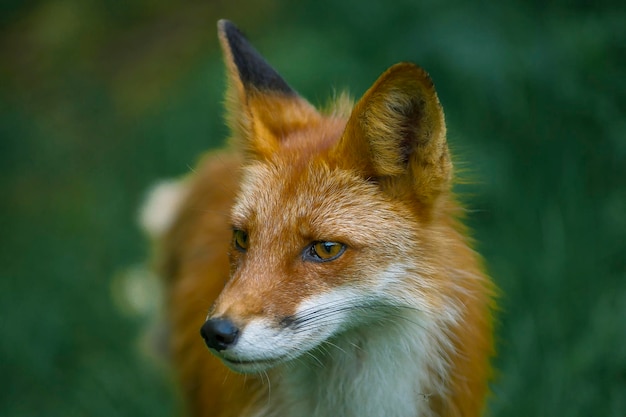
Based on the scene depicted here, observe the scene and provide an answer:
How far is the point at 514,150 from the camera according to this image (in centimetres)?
630

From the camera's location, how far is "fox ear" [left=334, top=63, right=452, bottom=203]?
3.43 meters

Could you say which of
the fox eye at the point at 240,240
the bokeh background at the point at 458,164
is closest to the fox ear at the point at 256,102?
the fox eye at the point at 240,240

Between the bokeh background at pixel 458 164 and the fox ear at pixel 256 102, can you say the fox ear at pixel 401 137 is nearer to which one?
the fox ear at pixel 256 102

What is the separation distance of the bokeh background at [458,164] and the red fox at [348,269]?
884 mm

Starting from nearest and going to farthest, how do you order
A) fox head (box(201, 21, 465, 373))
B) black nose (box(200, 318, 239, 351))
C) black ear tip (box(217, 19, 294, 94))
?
black nose (box(200, 318, 239, 351)) < fox head (box(201, 21, 465, 373)) < black ear tip (box(217, 19, 294, 94))

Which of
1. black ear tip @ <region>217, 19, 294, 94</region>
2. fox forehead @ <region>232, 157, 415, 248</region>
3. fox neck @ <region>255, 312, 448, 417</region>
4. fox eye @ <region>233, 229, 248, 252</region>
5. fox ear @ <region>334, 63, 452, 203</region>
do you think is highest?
black ear tip @ <region>217, 19, 294, 94</region>

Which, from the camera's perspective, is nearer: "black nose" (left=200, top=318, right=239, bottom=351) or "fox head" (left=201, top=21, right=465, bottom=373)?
"black nose" (left=200, top=318, right=239, bottom=351)

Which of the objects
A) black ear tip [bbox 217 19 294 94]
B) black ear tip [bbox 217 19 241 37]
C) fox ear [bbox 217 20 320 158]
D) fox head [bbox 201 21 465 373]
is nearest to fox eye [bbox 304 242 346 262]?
Result: fox head [bbox 201 21 465 373]

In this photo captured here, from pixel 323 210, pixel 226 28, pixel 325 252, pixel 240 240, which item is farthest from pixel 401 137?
pixel 226 28

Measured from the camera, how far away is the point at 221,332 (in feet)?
10.5

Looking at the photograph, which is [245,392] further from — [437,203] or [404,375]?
[437,203]

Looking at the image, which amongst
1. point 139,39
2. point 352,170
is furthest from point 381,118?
point 139,39

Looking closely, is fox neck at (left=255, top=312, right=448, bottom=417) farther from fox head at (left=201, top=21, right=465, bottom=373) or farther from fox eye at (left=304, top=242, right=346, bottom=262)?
fox eye at (left=304, top=242, right=346, bottom=262)

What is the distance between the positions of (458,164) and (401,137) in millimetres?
1174
